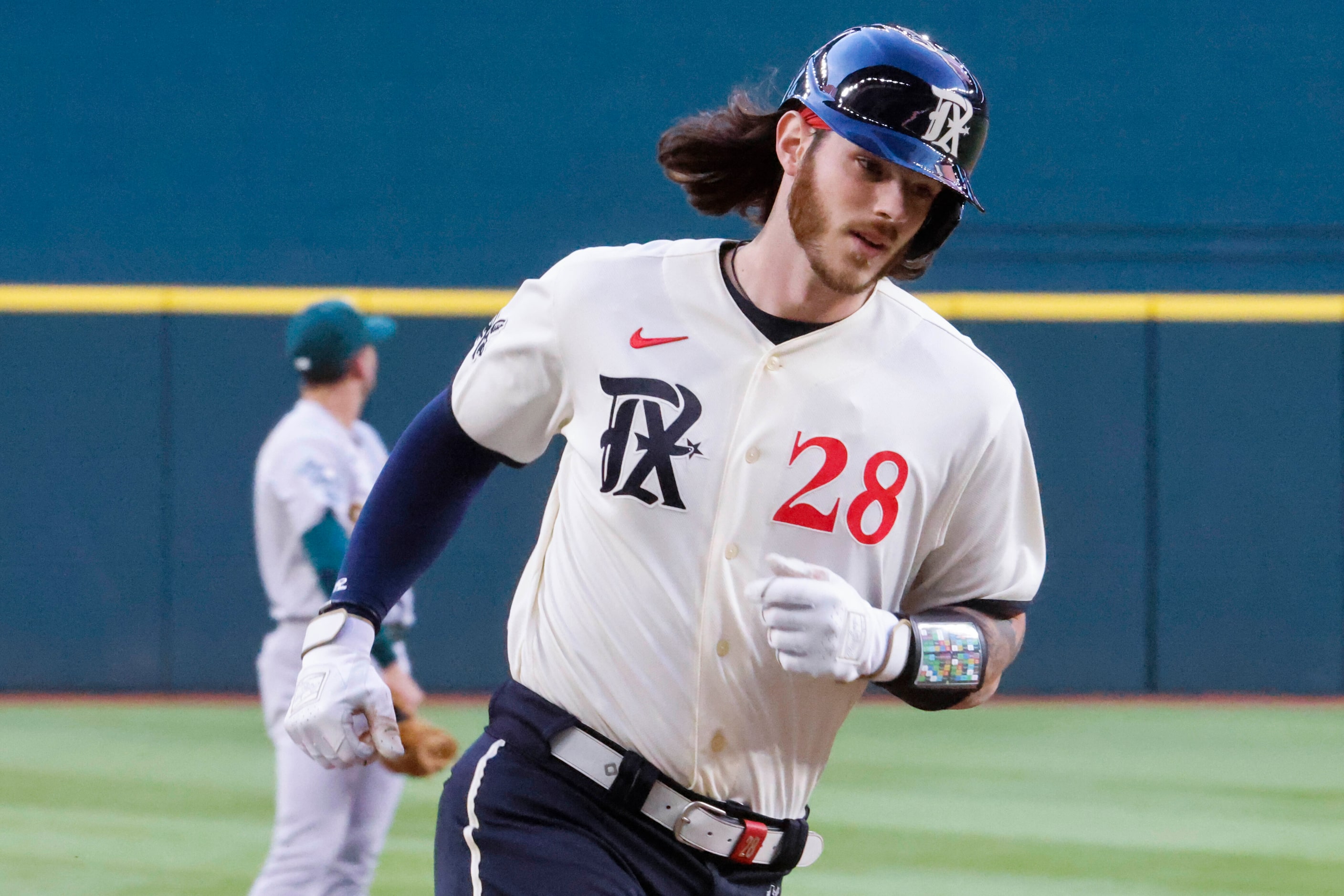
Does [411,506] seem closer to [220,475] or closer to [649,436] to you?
[649,436]

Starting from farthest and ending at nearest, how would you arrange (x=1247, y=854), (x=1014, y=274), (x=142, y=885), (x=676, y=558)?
(x=1014, y=274) < (x=1247, y=854) < (x=142, y=885) < (x=676, y=558)

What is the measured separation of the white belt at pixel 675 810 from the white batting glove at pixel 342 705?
30 centimetres

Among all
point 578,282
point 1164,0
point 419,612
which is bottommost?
point 419,612

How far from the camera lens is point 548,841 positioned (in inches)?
103

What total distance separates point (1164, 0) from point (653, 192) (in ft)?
11.9

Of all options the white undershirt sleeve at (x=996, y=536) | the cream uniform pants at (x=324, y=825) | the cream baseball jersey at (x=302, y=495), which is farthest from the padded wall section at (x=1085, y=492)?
the white undershirt sleeve at (x=996, y=536)

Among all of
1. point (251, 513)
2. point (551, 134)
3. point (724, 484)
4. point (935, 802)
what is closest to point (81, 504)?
point (251, 513)

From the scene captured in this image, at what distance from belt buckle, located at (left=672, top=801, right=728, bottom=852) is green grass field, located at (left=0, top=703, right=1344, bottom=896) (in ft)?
10.5

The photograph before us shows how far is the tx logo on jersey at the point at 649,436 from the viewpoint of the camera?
8.61ft

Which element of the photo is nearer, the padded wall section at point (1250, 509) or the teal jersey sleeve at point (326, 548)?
the teal jersey sleeve at point (326, 548)

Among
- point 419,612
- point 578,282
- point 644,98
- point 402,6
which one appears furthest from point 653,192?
point 578,282

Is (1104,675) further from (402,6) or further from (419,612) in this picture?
(402,6)

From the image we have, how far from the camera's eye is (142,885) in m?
5.72

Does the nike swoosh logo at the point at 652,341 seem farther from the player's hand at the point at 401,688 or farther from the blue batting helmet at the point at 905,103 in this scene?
the player's hand at the point at 401,688
